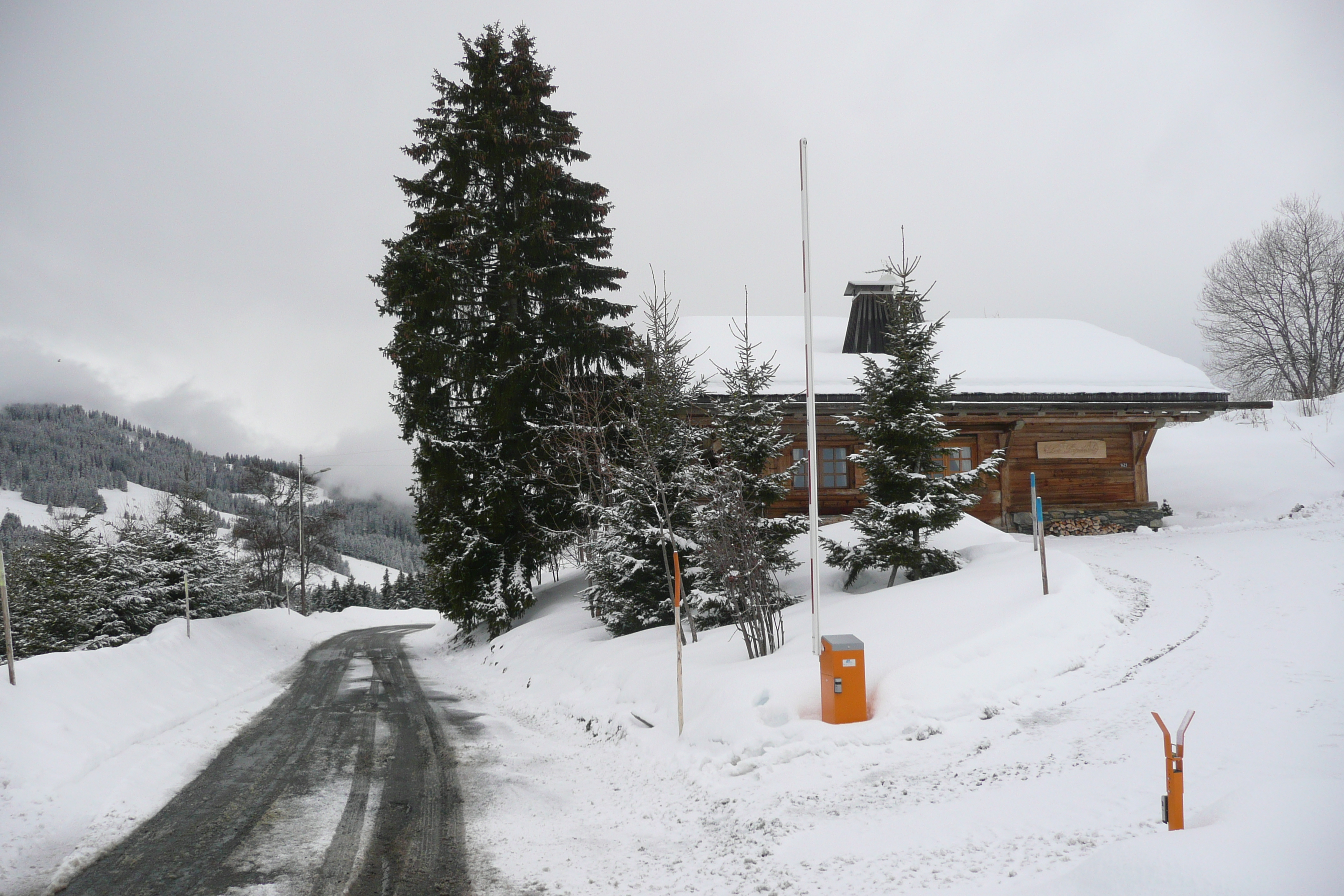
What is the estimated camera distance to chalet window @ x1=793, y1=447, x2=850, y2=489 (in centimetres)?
1919

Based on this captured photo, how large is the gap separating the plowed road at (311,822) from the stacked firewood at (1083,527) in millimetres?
16090

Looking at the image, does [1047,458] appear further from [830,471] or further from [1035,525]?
[1035,525]

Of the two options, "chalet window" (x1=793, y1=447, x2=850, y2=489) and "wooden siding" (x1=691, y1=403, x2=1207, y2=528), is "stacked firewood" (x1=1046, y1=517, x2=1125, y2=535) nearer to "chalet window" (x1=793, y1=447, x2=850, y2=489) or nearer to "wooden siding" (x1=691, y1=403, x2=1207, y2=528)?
"wooden siding" (x1=691, y1=403, x2=1207, y2=528)

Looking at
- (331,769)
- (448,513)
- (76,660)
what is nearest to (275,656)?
(448,513)

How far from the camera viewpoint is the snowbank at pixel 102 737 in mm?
6035

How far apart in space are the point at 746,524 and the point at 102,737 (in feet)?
27.8

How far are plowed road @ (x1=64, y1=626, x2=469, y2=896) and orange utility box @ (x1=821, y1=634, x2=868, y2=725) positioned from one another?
3.49 m

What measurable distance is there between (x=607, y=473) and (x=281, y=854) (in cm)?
947

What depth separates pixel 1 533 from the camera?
Result: 140m

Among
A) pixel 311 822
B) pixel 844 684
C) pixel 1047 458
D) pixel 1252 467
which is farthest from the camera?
pixel 1252 467

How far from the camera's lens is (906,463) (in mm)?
12328

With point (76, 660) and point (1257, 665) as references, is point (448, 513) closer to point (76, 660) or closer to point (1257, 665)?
point (76, 660)

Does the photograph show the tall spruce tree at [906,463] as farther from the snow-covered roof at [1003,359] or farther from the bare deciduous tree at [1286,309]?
the bare deciduous tree at [1286,309]

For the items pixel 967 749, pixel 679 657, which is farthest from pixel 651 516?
pixel 967 749
